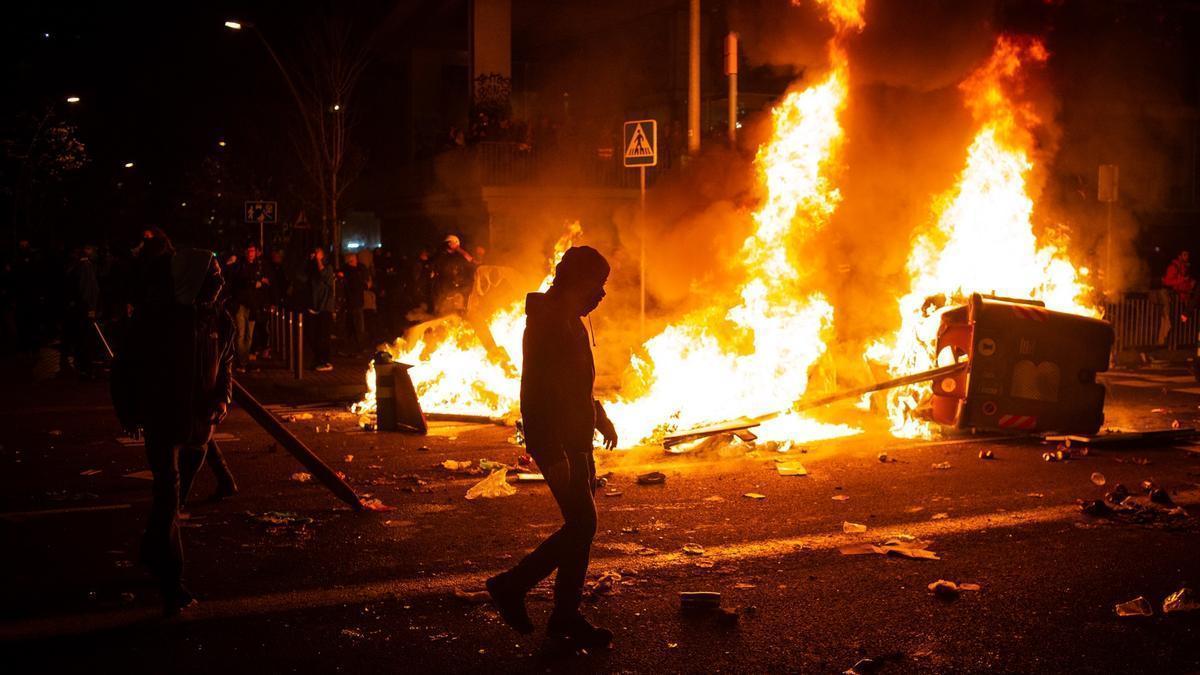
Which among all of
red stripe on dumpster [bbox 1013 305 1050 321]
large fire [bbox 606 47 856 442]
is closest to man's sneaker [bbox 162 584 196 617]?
large fire [bbox 606 47 856 442]

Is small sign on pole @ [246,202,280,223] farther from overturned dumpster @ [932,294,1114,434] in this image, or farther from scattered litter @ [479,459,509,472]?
overturned dumpster @ [932,294,1114,434]

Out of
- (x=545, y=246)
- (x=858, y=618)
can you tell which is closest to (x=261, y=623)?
(x=858, y=618)

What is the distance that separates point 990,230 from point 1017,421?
11.1ft

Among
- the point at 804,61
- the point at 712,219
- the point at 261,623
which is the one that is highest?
the point at 804,61

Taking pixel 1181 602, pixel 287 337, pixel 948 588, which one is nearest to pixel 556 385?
pixel 948 588

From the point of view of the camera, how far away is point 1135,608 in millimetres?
5477

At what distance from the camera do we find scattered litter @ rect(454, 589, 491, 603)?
18.7 ft

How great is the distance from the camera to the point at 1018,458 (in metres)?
9.65

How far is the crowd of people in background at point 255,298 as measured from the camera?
15.2 m

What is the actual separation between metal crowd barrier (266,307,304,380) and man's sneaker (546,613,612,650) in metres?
11.3

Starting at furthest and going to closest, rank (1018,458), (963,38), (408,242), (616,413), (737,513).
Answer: (408,242)
(963,38)
(616,413)
(1018,458)
(737,513)

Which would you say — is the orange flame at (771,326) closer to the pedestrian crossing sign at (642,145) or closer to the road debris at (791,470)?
the road debris at (791,470)

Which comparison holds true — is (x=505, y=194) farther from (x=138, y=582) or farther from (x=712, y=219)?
(x=138, y=582)

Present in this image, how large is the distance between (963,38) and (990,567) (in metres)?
8.89
